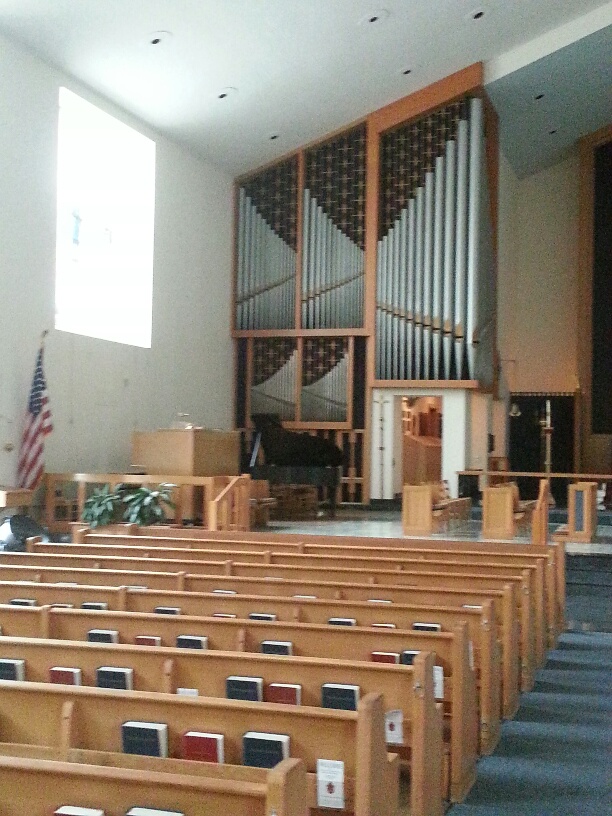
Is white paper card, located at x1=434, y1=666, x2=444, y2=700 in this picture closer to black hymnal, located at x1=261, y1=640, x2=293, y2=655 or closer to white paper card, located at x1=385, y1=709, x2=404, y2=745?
white paper card, located at x1=385, y1=709, x2=404, y2=745

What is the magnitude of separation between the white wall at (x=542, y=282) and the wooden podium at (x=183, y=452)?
642cm

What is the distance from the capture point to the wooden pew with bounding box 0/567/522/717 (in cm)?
387

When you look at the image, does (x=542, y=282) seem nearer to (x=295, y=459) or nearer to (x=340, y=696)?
(x=295, y=459)

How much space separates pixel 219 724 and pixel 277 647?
1.00 metres

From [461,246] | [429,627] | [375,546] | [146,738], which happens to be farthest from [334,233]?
[146,738]

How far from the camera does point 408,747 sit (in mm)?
2926

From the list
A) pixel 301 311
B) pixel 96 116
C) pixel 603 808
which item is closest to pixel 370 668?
pixel 603 808

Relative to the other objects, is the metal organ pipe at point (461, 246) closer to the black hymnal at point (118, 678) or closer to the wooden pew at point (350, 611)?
the wooden pew at point (350, 611)

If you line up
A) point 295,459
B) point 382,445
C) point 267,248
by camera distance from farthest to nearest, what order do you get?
point 267,248, point 382,445, point 295,459

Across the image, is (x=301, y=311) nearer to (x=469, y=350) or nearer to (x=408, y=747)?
(x=469, y=350)

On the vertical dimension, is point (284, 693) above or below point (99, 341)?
below

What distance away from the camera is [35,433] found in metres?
8.67

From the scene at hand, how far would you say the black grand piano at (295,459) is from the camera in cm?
1034

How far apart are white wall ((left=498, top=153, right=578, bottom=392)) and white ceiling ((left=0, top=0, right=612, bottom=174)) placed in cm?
167
